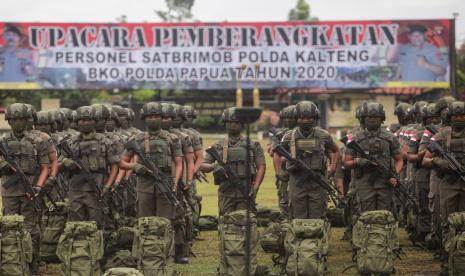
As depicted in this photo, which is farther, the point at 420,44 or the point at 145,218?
the point at 420,44

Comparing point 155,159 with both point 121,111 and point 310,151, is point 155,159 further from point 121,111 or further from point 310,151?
point 121,111

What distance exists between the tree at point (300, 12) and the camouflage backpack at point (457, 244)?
2517 inches

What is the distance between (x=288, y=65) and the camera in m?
33.7

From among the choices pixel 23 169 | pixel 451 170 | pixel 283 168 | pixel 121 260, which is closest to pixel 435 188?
pixel 451 170

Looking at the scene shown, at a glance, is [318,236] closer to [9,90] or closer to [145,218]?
[145,218]

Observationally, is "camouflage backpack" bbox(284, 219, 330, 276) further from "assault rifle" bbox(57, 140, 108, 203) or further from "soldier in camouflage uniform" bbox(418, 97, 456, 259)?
"assault rifle" bbox(57, 140, 108, 203)

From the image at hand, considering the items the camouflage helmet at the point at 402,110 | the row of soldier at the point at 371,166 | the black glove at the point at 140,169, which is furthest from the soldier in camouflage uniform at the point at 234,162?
the camouflage helmet at the point at 402,110

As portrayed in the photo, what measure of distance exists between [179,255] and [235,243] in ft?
7.13

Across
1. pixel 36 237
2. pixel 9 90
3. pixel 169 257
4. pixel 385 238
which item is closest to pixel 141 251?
pixel 169 257

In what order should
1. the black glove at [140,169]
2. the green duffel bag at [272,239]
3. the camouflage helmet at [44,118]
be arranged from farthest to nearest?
the camouflage helmet at [44,118] < the green duffel bag at [272,239] < the black glove at [140,169]

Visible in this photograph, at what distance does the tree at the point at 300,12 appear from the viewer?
74.4 metres

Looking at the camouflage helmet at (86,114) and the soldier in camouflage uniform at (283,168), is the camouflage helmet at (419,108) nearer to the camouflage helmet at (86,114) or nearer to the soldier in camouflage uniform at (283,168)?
the soldier in camouflage uniform at (283,168)

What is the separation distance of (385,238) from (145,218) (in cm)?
288

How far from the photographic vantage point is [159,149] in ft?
40.2
